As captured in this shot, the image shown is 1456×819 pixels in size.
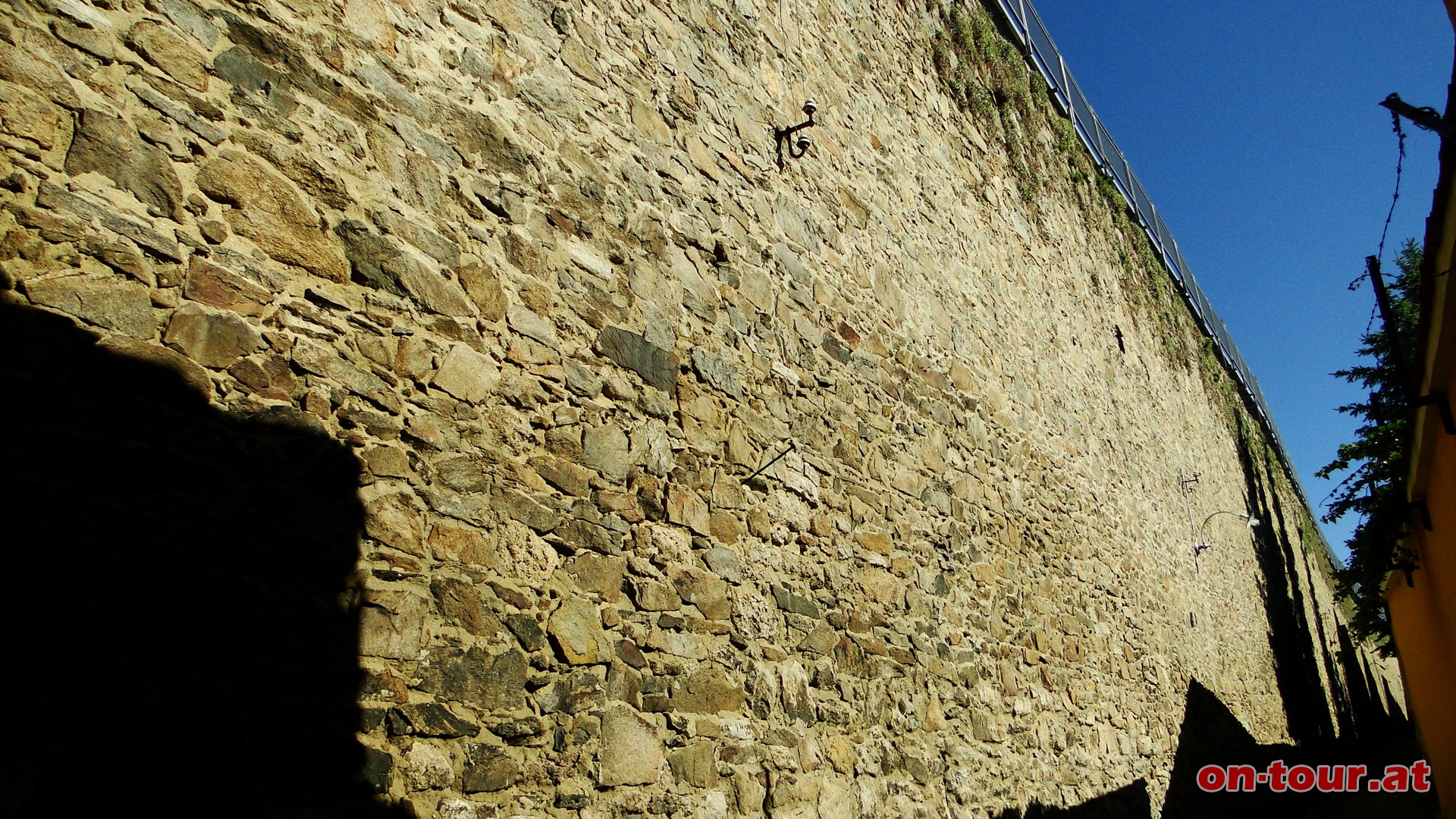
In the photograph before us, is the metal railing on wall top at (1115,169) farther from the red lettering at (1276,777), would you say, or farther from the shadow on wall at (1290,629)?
the red lettering at (1276,777)

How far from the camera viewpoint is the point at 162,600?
1843mm

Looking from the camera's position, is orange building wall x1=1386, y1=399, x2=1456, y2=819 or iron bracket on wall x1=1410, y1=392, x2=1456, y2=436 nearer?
iron bracket on wall x1=1410, y1=392, x2=1456, y2=436

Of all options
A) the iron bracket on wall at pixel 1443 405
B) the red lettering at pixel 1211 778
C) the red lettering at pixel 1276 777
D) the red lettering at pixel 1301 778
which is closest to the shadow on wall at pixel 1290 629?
the red lettering at pixel 1301 778

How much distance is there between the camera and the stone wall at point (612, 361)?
2137 mm

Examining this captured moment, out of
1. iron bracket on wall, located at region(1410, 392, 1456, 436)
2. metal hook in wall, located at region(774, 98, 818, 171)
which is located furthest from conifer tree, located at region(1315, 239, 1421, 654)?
metal hook in wall, located at region(774, 98, 818, 171)

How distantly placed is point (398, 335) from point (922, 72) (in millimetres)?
4915

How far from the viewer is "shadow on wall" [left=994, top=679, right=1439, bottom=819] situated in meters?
5.82

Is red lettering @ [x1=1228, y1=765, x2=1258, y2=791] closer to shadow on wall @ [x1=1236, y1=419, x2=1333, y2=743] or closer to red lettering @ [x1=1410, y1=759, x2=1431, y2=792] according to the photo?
red lettering @ [x1=1410, y1=759, x2=1431, y2=792]

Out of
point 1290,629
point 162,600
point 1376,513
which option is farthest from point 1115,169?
point 162,600

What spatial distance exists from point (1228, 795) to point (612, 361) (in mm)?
7633

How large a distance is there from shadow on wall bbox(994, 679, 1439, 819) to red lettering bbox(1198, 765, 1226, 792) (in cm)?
5

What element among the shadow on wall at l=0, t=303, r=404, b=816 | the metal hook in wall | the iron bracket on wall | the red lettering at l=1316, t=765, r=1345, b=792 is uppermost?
the metal hook in wall

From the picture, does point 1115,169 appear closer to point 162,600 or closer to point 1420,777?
point 1420,777

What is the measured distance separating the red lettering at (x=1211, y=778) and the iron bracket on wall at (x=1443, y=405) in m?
4.39
